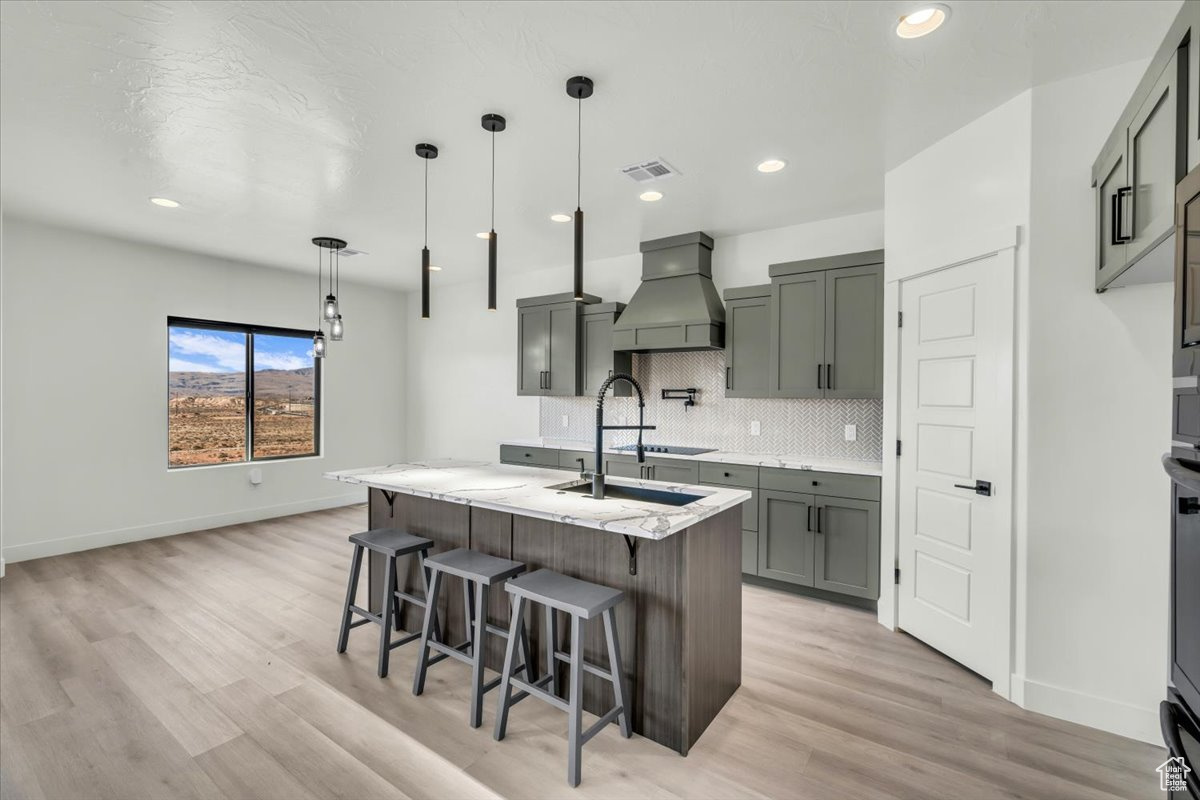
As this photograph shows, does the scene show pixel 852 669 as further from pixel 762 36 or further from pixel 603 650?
pixel 762 36

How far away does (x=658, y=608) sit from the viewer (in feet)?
7.27

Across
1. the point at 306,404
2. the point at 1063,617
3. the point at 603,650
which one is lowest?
the point at 603,650

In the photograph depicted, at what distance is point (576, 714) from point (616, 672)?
241 millimetres

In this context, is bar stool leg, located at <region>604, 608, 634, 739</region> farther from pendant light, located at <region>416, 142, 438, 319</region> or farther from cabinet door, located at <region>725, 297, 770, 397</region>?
cabinet door, located at <region>725, 297, 770, 397</region>

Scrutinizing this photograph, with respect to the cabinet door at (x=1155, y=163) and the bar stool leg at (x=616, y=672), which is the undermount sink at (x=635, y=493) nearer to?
A: the bar stool leg at (x=616, y=672)

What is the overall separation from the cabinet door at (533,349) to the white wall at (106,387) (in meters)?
2.63

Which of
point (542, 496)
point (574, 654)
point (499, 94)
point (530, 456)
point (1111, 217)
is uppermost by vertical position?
point (499, 94)

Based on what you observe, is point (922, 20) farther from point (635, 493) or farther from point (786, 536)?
point (786, 536)

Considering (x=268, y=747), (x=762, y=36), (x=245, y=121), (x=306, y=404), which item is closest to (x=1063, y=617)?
(x=762, y=36)

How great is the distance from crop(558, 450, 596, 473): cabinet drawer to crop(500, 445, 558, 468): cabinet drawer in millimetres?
74

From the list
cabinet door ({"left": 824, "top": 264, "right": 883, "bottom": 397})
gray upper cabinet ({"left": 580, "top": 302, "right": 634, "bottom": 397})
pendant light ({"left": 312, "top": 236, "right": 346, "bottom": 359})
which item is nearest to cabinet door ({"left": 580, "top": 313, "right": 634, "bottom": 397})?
gray upper cabinet ({"left": 580, "top": 302, "right": 634, "bottom": 397})

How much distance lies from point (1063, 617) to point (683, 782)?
5.90 ft

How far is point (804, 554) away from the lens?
3.72m

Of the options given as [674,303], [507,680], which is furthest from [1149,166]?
[674,303]
